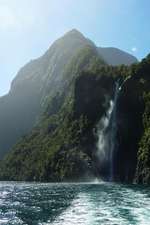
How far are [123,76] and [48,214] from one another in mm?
137448

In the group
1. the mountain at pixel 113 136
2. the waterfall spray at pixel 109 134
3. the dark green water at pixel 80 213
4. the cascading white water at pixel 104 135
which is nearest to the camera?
the dark green water at pixel 80 213

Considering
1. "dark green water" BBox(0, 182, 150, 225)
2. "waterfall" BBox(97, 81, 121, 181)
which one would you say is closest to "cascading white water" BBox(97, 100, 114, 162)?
"waterfall" BBox(97, 81, 121, 181)

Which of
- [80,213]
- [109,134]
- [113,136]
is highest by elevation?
[109,134]

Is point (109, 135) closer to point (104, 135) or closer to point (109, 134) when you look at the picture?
point (109, 134)

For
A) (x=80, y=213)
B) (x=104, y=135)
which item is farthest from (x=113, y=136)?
(x=80, y=213)

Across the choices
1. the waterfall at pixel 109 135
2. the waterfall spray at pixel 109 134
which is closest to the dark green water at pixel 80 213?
the waterfall spray at pixel 109 134

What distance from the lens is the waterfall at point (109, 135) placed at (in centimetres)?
15875

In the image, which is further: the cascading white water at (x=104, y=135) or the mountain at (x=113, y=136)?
the cascading white water at (x=104, y=135)

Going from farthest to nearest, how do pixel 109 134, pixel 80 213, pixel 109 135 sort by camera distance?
pixel 109 134 < pixel 109 135 < pixel 80 213

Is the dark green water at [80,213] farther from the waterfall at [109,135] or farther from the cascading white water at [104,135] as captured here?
the cascading white water at [104,135]

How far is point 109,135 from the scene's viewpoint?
543 feet

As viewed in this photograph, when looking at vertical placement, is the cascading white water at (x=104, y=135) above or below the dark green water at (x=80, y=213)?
above

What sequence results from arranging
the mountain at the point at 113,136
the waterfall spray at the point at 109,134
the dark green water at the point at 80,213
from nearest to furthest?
the dark green water at the point at 80,213
the mountain at the point at 113,136
the waterfall spray at the point at 109,134

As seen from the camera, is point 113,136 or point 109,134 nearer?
point 113,136
